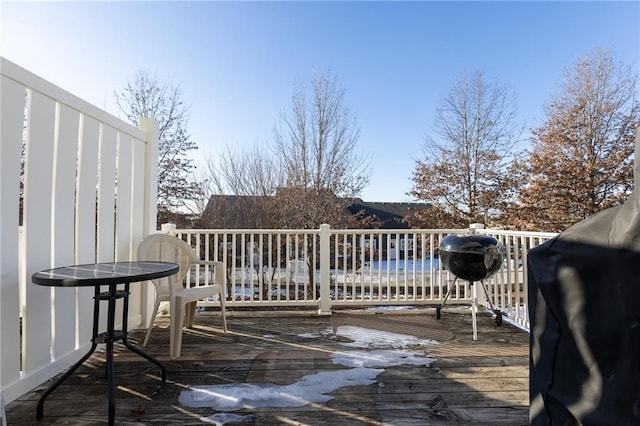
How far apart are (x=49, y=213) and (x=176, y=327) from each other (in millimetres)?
1225

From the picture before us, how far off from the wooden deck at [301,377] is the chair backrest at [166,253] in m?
0.53

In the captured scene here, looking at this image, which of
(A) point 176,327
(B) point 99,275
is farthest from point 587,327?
(A) point 176,327

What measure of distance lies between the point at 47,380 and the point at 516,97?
989cm

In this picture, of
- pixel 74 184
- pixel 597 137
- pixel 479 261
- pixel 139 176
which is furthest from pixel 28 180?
pixel 597 137

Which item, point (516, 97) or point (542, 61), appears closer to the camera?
point (542, 61)

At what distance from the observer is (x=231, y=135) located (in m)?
7.20

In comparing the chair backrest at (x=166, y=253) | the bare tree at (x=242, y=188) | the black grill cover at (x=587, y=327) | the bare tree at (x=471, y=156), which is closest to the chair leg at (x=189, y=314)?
the chair backrest at (x=166, y=253)

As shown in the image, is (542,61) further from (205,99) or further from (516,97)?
(205,99)

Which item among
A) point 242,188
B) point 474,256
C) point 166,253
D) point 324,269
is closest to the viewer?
point 474,256

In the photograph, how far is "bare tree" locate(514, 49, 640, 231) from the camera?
7664mm

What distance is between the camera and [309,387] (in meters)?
2.10

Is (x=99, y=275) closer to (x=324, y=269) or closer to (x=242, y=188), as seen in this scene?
(x=324, y=269)

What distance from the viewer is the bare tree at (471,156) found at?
26.7 ft

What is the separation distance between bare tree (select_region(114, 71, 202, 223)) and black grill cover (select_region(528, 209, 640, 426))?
24.9ft
